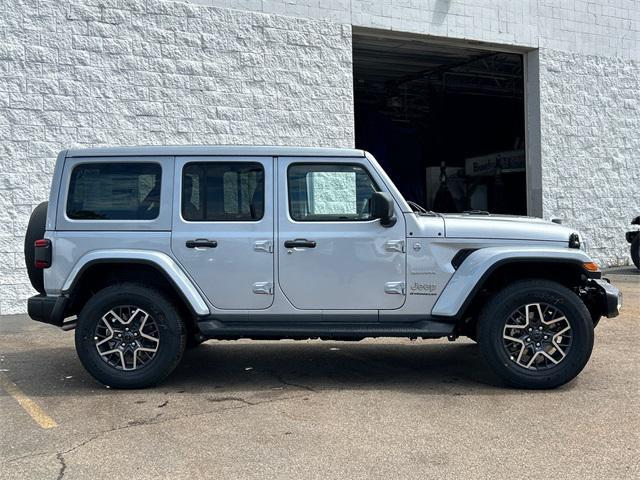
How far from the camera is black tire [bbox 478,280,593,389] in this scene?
5.56 m

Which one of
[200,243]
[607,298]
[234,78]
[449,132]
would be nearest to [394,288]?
[200,243]

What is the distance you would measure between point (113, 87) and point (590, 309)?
7854 millimetres

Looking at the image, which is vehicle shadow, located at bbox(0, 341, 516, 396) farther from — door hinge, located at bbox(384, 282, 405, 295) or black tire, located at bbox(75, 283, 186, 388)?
door hinge, located at bbox(384, 282, 405, 295)

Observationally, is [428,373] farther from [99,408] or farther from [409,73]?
[409,73]

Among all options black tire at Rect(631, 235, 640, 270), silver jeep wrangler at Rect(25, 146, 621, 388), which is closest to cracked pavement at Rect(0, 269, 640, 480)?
silver jeep wrangler at Rect(25, 146, 621, 388)

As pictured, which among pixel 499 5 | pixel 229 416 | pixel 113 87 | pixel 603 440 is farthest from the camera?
pixel 499 5

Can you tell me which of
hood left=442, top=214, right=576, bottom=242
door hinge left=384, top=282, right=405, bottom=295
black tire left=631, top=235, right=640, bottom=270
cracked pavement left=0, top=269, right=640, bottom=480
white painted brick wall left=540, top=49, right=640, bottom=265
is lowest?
cracked pavement left=0, top=269, right=640, bottom=480

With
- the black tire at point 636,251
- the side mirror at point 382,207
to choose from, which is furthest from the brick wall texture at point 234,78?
the side mirror at point 382,207

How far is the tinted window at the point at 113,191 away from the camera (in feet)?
19.0

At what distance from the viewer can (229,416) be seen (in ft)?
16.5

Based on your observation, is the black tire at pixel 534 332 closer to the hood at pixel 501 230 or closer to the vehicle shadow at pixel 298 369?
the vehicle shadow at pixel 298 369

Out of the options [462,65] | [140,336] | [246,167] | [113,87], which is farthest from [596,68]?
[140,336]

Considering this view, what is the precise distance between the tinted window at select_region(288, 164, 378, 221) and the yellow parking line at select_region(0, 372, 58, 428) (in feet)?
8.08

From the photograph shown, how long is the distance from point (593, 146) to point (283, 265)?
11.2 m
